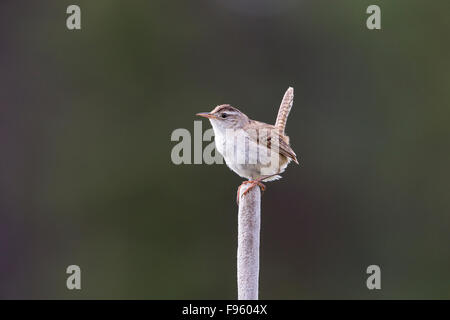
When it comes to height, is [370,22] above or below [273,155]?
above

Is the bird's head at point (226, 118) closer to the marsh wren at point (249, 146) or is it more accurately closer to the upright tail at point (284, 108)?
the marsh wren at point (249, 146)

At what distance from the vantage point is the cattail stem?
97.9 inches

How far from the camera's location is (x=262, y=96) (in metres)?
9.13

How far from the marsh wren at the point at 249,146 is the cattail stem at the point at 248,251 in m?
0.72

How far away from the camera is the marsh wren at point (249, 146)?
135 inches

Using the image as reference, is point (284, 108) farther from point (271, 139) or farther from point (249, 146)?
point (249, 146)

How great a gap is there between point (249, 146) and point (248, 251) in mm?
1052

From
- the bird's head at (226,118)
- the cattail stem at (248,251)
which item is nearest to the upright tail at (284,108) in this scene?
the bird's head at (226,118)

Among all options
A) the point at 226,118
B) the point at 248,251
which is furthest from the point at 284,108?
the point at 248,251

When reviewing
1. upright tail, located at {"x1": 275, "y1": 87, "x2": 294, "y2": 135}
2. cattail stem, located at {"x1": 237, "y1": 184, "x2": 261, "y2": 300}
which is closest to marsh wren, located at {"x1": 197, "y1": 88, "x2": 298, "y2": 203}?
upright tail, located at {"x1": 275, "y1": 87, "x2": 294, "y2": 135}

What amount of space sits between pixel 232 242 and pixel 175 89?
8.33 ft

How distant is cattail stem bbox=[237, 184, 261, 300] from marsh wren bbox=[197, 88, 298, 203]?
0.72m

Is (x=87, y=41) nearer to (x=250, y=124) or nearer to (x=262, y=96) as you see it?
(x=262, y=96)
